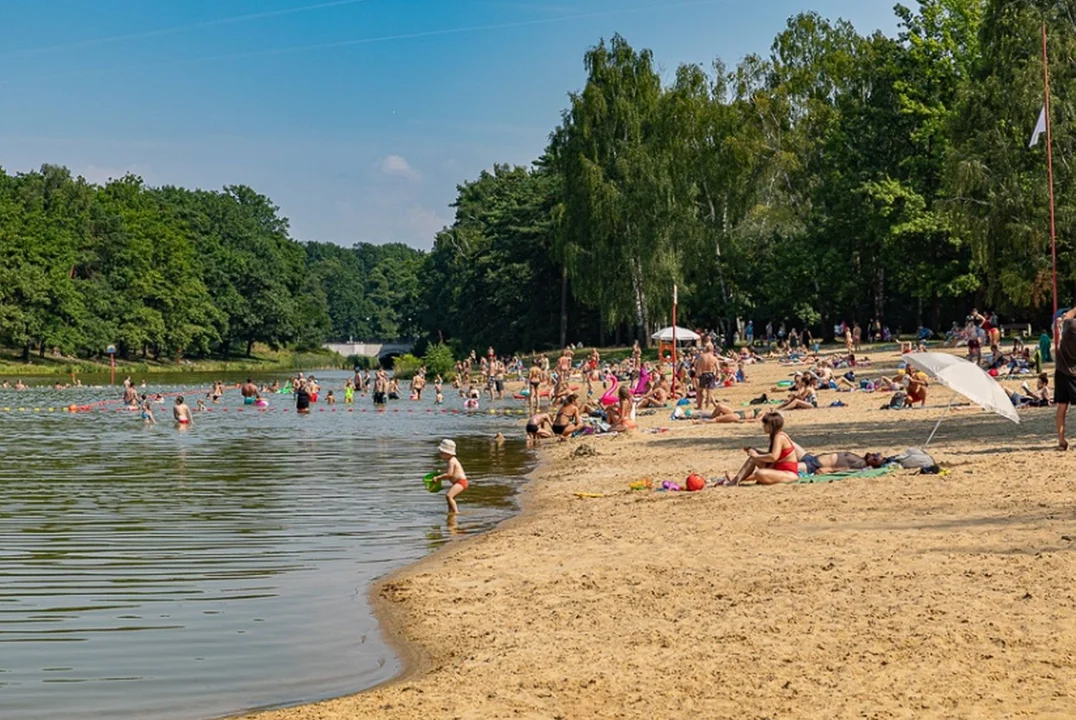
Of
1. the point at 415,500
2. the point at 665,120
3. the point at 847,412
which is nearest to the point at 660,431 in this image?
the point at 847,412

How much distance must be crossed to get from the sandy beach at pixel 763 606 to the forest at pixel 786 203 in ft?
75.9

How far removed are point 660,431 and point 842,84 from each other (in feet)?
131

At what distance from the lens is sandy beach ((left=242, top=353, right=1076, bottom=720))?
6.94m

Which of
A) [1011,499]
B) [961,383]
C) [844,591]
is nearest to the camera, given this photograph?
[844,591]

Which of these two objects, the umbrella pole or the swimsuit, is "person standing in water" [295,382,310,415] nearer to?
the umbrella pole

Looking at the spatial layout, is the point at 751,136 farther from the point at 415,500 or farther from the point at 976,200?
the point at 415,500

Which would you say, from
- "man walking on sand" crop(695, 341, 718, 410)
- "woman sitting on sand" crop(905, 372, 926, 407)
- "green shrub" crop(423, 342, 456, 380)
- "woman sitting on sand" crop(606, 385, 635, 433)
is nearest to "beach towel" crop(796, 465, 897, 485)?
"woman sitting on sand" crop(606, 385, 635, 433)

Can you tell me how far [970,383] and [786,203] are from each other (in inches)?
1925

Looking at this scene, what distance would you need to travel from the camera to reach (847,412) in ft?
87.0

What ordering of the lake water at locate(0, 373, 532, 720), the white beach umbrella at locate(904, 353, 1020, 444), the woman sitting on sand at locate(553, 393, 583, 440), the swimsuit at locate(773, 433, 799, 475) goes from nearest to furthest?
the lake water at locate(0, 373, 532, 720)
the swimsuit at locate(773, 433, 799, 475)
the white beach umbrella at locate(904, 353, 1020, 444)
the woman sitting on sand at locate(553, 393, 583, 440)

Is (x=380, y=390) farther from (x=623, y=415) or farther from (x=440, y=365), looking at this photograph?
(x=623, y=415)

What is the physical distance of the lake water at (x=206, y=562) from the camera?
27.7ft

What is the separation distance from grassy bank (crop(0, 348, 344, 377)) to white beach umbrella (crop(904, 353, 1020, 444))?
74.6 meters

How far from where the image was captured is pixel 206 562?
12.9m
